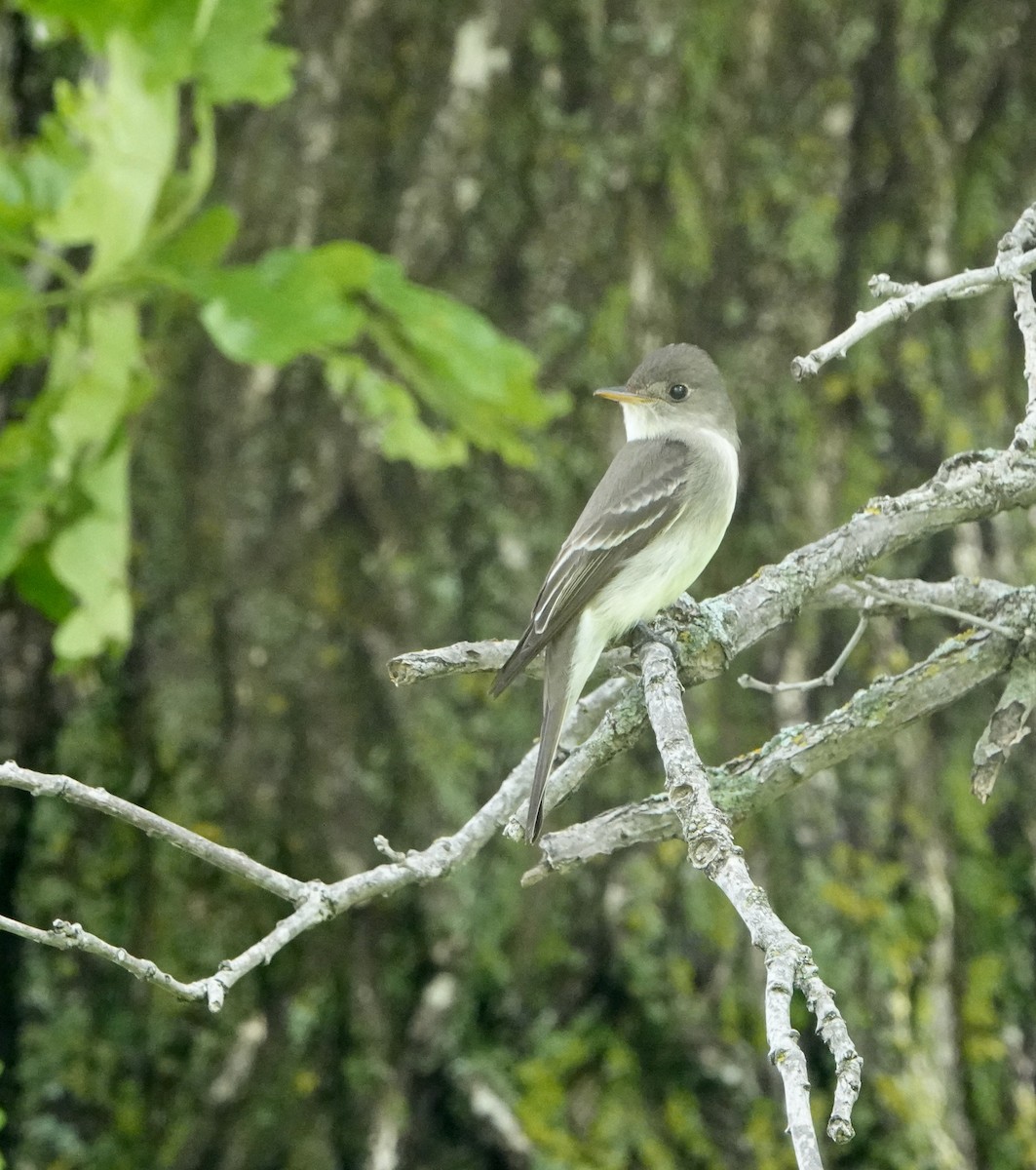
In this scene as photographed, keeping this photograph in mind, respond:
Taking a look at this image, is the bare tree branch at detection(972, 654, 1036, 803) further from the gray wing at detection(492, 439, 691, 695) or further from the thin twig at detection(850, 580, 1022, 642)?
the gray wing at detection(492, 439, 691, 695)

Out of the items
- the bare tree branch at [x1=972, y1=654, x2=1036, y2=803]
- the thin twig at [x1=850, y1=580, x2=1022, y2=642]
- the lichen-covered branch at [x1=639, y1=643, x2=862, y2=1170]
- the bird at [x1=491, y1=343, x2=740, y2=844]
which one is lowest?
the lichen-covered branch at [x1=639, y1=643, x2=862, y2=1170]

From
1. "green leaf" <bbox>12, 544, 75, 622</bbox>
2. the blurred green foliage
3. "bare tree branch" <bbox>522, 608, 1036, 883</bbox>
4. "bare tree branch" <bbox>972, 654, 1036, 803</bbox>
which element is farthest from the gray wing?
"green leaf" <bbox>12, 544, 75, 622</bbox>

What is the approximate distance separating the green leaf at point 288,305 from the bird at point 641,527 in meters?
0.68

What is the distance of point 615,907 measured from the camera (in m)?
4.13

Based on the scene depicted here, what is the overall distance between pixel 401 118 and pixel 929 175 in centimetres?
147

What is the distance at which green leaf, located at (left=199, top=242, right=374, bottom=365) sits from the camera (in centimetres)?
303

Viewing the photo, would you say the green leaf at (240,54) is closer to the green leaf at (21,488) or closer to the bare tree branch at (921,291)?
the green leaf at (21,488)

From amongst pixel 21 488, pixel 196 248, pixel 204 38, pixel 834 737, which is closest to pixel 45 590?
pixel 21 488

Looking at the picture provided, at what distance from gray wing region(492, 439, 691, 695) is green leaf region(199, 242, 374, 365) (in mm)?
666

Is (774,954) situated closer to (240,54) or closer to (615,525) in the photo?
(615,525)

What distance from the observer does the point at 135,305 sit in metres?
3.67

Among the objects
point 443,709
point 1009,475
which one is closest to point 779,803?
point 443,709

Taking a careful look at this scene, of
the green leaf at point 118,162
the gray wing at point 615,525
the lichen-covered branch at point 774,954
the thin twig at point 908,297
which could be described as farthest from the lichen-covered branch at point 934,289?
the green leaf at point 118,162

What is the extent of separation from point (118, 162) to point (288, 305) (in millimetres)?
587
